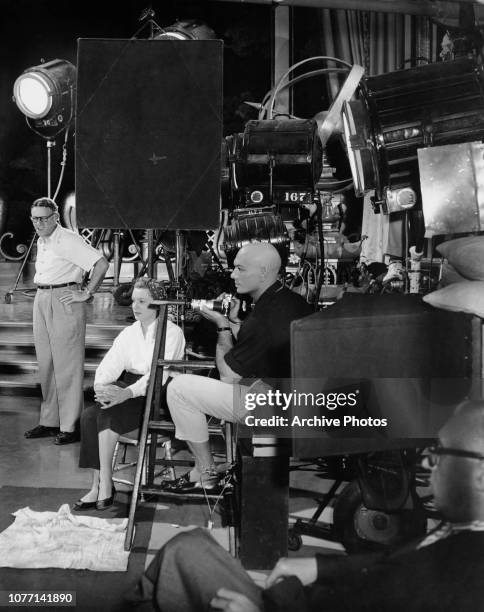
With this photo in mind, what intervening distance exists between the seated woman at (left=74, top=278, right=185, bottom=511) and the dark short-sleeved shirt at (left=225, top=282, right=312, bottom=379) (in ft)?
1.78

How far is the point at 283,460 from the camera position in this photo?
2.38 meters

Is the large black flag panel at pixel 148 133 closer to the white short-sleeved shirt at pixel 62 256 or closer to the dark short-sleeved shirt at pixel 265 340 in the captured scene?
the dark short-sleeved shirt at pixel 265 340

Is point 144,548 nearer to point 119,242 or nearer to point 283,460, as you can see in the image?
point 283,460

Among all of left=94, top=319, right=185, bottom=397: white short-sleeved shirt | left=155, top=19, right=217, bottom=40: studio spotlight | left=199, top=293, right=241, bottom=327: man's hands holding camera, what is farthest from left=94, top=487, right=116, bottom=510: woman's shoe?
left=155, top=19, right=217, bottom=40: studio spotlight

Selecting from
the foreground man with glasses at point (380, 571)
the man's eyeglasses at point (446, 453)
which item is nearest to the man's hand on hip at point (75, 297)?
the foreground man with glasses at point (380, 571)

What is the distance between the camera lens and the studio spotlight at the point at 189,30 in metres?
2.98

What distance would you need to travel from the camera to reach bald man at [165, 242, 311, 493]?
2596 mm

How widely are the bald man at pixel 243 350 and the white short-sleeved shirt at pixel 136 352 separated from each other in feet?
1.35

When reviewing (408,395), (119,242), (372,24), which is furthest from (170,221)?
(119,242)

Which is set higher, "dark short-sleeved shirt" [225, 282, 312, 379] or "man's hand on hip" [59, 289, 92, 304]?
"man's hand on hip" [59, 289, 92, 304]

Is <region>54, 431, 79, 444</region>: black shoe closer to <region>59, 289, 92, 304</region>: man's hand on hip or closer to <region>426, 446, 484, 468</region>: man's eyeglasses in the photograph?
<region>59, 289, 92, 304</region>: man's hand on hip

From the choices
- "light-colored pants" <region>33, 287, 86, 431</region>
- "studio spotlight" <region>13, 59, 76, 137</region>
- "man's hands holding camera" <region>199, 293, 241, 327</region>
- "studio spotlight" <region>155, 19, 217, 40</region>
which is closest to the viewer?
A: "man's hands holding camera" <region>199, 293, 241, 327</region>

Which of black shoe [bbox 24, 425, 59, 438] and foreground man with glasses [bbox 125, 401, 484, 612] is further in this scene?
black shoe [bbox 24, 425, 59, 438]

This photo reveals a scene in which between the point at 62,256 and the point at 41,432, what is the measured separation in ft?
3.24
